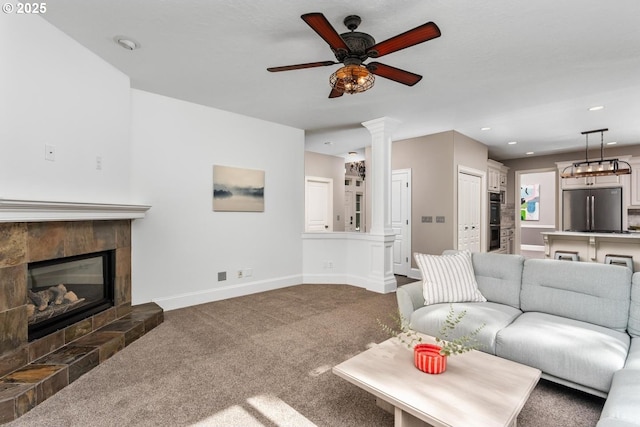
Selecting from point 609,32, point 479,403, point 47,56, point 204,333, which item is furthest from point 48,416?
point 609,32

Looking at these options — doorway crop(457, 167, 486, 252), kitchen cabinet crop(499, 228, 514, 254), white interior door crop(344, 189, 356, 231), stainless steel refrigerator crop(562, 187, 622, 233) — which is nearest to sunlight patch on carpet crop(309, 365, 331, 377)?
doorway crop(457, 167, 486, 252)

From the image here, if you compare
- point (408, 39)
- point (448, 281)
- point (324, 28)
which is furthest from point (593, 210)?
point (324, 28)

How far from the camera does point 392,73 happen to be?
7.71ft

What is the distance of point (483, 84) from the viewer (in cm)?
332

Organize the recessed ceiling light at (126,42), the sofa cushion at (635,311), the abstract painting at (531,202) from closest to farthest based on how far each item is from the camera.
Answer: the sofa cushion at (635,311) → the recessed ceiling light at (126,42) → the abstract painting at (531,202)

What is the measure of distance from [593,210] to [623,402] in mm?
6373

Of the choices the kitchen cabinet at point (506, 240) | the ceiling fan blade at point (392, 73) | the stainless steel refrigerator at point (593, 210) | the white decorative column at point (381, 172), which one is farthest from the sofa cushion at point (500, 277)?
the kitchen cabinet at point (506, 240)

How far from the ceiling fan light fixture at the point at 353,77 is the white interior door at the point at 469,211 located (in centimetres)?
370

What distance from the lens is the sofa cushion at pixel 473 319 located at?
2143 mm

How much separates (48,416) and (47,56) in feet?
8.13

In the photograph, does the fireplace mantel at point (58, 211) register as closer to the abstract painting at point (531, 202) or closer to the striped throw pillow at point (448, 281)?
the striped throw pillow at point (448, 281)

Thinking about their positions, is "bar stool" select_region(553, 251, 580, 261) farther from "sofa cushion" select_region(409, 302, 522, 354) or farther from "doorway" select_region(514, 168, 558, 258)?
"doorway" select_region(514, 168, 558, 258)

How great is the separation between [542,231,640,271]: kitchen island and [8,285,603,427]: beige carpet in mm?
2930

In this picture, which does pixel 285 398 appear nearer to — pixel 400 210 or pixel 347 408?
pixel 347 408
